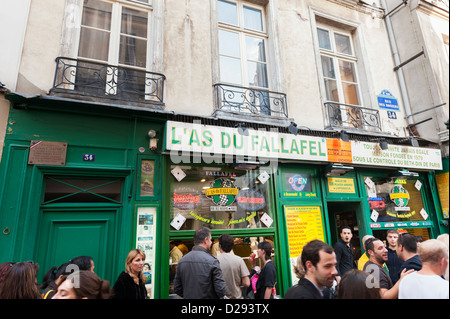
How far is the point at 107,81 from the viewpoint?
445 cm

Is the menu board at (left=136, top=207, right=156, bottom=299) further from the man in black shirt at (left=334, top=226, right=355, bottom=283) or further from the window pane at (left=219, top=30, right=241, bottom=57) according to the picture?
the window pane at (left=219, top=30, right=241, bottom=57)

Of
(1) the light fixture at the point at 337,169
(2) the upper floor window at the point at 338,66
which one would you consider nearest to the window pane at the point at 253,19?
(2) the upper floor window at the point at 338,66

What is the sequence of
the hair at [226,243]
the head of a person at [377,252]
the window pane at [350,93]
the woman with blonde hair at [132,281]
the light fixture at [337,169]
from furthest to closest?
the window pane at [350,93]
the light fixture at [337,169]
the hair at [226,243]
the head of a person at [377,252]
the woman with blonde hair at [132,281]

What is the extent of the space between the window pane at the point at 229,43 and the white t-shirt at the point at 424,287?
488 centimetres

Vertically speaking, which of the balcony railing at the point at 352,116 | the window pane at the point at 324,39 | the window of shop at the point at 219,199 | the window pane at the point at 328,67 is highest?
the window pane at the point at 324,39

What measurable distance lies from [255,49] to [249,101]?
140cm

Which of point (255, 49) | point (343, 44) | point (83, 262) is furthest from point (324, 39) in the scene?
point (83, 262)

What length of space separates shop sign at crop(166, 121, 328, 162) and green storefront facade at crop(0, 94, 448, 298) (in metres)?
0.02

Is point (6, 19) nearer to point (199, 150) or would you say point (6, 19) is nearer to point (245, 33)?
point (199, 150)

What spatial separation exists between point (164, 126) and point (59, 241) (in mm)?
2207

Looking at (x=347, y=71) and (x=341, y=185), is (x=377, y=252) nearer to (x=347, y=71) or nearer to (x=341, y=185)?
(x=341, y=185)

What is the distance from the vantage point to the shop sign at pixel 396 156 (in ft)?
18.2

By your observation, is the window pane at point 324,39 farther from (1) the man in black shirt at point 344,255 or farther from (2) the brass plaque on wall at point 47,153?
(2) the brass plaque on wall at point 47,153

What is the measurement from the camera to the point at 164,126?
4457 millimetres
